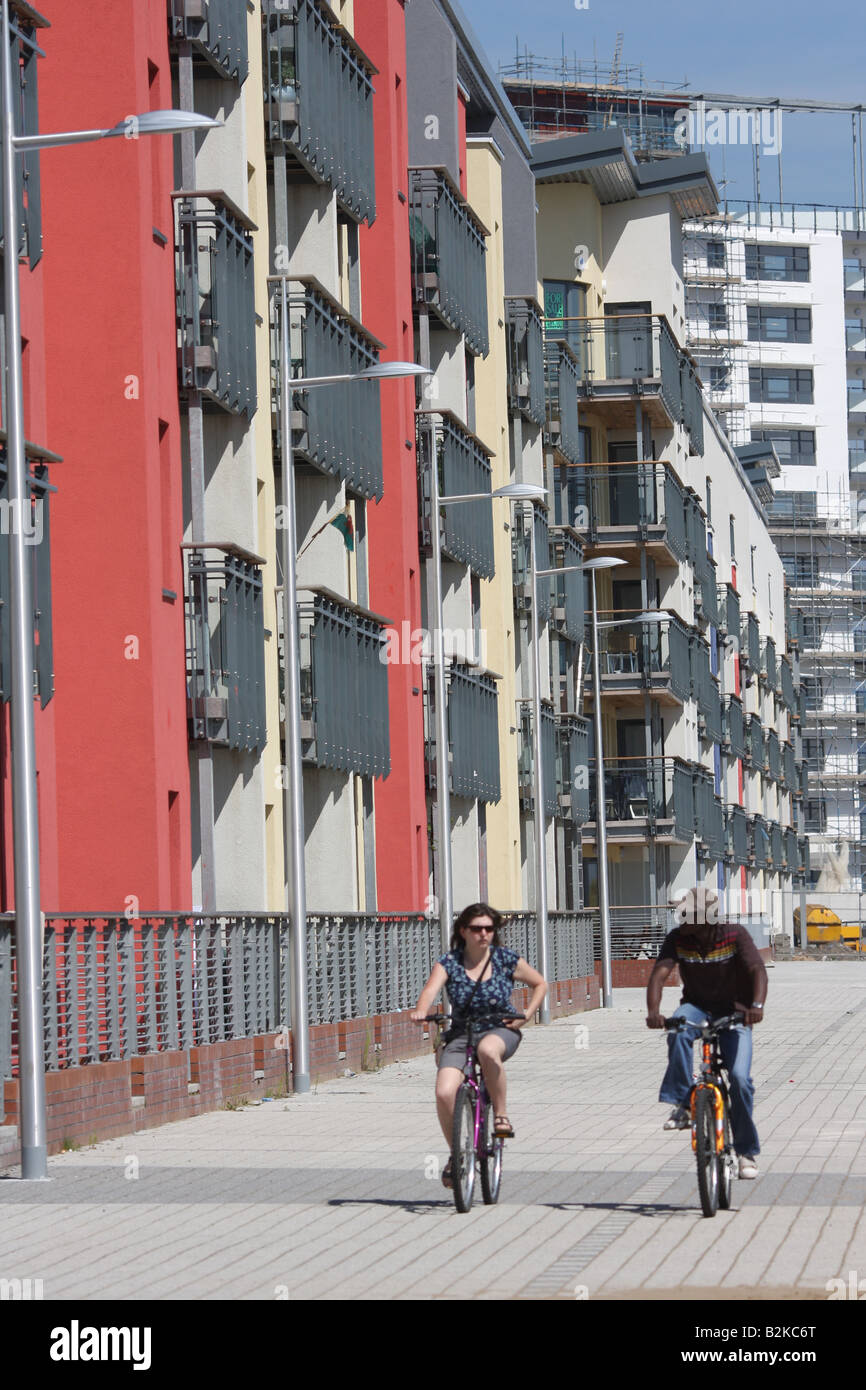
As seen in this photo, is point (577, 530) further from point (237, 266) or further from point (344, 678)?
point (237, 266)

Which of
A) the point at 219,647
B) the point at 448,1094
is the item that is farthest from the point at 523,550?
the point at 448,1094

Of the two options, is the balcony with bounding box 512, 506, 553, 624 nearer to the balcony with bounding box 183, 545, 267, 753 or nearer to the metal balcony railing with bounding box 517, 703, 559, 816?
the metal balcony railing with bounding box 517, 703, 559, 816

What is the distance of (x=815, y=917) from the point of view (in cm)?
10525

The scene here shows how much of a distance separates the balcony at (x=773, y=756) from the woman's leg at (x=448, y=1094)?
93402mm

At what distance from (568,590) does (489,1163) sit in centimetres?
4850

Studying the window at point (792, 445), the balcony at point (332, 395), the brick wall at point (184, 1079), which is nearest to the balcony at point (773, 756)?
the window at point (792, 445)

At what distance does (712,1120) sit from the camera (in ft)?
42.6

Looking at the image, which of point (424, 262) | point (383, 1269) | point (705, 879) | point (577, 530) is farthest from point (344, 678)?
point (705, 879)

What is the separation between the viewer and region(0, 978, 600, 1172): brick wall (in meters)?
18.4

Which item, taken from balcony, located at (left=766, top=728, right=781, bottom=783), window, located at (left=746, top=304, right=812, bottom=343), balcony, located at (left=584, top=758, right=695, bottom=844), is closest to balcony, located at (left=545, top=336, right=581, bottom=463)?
balcony, located at (left=584, top=758, right=695, bottom=844)

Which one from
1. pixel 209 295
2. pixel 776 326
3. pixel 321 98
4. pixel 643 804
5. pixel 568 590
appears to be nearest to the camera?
pixel 209 295

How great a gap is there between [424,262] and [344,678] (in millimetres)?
11919

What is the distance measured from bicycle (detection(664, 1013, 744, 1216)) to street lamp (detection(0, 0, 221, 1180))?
4590mm

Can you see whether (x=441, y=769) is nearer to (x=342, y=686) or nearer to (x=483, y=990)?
(x=342, y=686)
